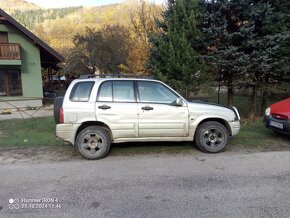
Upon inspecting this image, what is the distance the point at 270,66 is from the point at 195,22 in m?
3.12

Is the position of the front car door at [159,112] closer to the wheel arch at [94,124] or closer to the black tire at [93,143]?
the wheel arch at [94,124]

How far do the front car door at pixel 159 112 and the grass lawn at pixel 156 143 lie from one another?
0.53 m

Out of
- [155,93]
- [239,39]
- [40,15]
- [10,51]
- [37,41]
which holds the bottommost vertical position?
[155,93]

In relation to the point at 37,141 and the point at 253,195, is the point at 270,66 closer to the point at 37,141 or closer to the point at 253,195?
the point at 253,195

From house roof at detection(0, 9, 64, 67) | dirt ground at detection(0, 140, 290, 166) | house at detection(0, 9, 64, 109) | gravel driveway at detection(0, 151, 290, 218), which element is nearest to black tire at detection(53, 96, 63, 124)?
dirt ground at detection(0, 140, 290, 166)

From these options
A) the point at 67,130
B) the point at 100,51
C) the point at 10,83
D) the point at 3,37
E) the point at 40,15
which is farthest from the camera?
the point at 40,15

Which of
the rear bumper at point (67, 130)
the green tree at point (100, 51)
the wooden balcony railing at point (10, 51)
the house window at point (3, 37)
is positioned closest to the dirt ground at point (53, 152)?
the rear bumper at point (67, 130)

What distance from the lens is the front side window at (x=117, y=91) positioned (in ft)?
18.9

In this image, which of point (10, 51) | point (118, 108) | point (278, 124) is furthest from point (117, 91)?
point (10, 51)

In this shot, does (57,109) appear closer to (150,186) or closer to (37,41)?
(150,186)

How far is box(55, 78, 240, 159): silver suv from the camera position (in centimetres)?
564

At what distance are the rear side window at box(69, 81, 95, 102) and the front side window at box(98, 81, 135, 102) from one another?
26 cm

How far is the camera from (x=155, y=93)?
19.5 ft

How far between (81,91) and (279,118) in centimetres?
506
